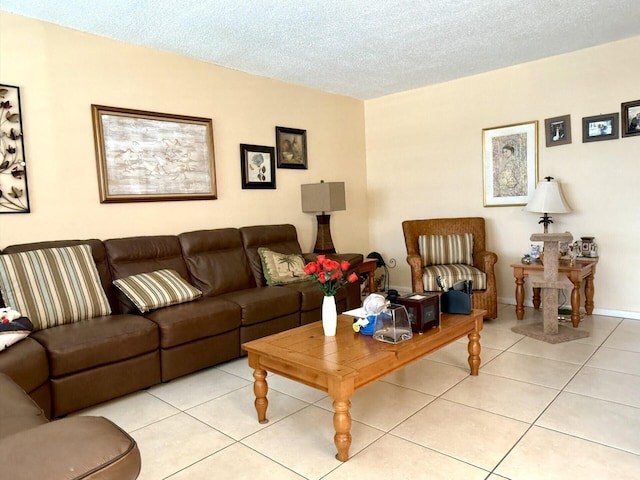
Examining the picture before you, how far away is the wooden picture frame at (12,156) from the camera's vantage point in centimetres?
281

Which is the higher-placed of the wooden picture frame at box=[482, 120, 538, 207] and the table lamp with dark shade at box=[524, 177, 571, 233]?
the wooden picture frame at box=[482, 120, 538, 207]

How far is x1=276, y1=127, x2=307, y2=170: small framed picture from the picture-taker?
4.51 metres

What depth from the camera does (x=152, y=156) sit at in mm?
3520

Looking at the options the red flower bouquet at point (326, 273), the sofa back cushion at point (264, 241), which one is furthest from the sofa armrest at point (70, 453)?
the sofa back cushion at point (264, 241)

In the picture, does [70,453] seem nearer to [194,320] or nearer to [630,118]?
[194,320]

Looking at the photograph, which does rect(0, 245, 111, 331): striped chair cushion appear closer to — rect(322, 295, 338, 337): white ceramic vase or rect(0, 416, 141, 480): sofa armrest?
rect(322, 295, 338, 337): white ceramic vase

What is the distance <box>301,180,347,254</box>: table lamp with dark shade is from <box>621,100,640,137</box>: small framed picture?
2552 millimetres

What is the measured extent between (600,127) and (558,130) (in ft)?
1.11

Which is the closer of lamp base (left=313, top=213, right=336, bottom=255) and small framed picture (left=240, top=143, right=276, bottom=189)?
small framed picture (left=240, top=143, right=276, bottom=189)

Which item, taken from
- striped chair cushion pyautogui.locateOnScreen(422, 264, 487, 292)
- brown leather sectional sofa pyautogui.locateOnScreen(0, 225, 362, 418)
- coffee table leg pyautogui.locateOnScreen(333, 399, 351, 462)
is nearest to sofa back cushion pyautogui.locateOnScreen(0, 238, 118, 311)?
brown leather sectional sofa pyautogui.locateOnScreen(0, 225, 362, 418)

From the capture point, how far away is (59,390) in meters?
2.28

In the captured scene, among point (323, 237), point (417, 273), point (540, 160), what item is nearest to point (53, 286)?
point (323, 237)

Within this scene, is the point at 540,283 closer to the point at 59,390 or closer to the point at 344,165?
the point at 344,165

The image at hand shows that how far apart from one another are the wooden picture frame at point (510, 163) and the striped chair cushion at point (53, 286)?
148 inches
